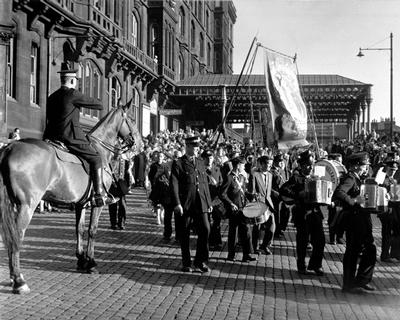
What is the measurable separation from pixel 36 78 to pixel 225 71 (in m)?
56.1

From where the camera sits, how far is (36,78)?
1734cm

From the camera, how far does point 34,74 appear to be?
57.1 ft

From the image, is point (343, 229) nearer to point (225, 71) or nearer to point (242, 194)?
point (242, 194)

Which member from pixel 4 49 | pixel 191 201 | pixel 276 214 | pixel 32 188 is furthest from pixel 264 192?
pixel 4 49

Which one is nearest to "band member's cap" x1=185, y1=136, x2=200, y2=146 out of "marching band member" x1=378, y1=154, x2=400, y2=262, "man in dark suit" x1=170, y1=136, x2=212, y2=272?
"man in dark suit" x1=170, y1=136, x2=212, y2=272

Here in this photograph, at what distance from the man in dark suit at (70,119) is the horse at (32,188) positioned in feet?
0.69

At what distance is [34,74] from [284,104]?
9101mm

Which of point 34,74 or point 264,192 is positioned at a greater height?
point 34,74

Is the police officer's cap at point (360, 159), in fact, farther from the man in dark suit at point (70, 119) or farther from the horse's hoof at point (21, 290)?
the horse's hoof at point (21, 290)

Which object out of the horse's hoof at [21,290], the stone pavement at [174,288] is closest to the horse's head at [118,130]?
the stone pavement at [174,288]

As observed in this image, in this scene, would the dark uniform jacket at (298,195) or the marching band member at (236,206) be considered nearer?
the dark uniform jacket at (298,195)

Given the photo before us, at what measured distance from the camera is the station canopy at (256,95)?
93.4 feet

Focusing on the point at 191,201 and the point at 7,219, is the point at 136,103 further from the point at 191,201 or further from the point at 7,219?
the point at 7,219

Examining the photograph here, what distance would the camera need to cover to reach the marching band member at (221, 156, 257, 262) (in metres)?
8.87
